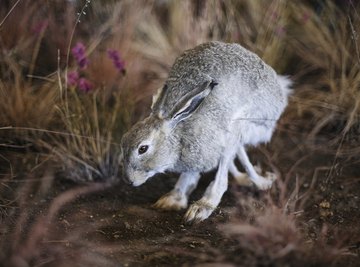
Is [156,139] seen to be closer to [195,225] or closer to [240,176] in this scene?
[195,225]

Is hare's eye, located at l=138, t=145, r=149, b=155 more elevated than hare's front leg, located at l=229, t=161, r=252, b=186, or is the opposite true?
hare's eye, located at l=138, t=145, r=149, b=155

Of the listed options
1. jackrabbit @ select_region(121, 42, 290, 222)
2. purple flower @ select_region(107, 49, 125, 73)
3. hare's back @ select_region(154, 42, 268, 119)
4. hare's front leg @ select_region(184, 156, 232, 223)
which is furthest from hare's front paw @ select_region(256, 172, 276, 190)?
purple flower @ select_region(107, 49, 125, 73)

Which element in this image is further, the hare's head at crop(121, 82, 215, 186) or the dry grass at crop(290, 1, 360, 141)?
the dry grass at crop(290, 1, 360, 141)

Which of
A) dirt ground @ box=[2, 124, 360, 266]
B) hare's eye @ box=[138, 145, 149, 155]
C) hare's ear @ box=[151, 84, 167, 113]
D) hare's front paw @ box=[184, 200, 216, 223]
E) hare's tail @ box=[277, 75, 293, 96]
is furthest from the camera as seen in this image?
hare's tail @ box=[277, 75, 293, 96]

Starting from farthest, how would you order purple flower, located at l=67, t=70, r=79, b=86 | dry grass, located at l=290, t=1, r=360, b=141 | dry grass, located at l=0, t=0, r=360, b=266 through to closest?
1. dry grass, located at l=290, t=1, r=360, b=141
2. purple flower, located at l=67, t=70, r=79, b=86
3. dry grass, located at l=0, t=0, r=360, b=266

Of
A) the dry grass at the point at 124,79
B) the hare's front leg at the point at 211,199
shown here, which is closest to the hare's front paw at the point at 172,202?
the hare's front leg at the point at 211,199

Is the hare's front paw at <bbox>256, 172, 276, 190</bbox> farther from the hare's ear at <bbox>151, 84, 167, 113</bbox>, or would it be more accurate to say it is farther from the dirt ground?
the hare's ear at <bbox>151, 84, 167, 113</bbox>

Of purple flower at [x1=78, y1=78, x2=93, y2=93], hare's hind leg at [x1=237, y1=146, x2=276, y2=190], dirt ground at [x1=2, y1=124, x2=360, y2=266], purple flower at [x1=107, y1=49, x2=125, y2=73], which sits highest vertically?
purple flower at [x1=107, y1=49, x2=125, y2=73]
